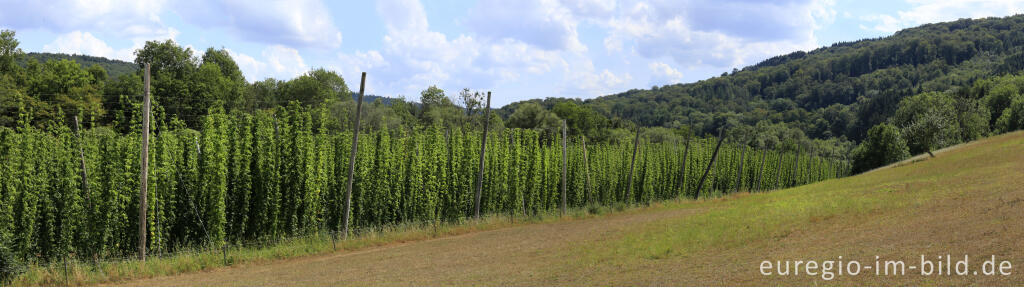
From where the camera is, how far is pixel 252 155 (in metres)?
18.4

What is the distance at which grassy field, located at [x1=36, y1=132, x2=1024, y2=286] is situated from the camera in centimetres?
934

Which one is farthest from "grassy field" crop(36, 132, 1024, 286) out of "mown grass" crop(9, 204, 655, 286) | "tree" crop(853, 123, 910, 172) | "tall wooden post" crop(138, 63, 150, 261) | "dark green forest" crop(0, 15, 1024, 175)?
"tree" crop(853, 123, 910, 172)

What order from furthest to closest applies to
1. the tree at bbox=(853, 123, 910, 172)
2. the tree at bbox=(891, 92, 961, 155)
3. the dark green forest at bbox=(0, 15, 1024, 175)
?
1. the tree at bbox=(853, 123, 910, 172)
2. the tree at bbox=(891, 92, 961, 155)
3. the dark green forest at bbox=(0, 15, 1024, 175)

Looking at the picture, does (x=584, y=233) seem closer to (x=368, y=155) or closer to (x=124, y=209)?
(x=368, y=155)

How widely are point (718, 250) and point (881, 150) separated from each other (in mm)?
91766

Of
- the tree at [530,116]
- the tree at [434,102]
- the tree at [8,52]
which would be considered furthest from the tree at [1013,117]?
the tree at [8,52]

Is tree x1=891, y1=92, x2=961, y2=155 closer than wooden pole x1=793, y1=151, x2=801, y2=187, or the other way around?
tree x1=891, y1=92, x2=961, y2=155

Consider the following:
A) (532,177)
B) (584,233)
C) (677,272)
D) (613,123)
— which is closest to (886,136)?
(613,123)

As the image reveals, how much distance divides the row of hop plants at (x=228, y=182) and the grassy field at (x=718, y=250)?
231 centimetres

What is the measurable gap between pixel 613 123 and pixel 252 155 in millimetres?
85011

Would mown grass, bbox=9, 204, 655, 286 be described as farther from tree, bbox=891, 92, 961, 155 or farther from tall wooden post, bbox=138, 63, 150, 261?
tree, bbox=891, 92, 961, 155

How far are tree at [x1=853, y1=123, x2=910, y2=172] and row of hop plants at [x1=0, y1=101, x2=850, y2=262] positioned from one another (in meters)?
75.2

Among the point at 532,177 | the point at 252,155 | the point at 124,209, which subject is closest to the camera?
the point at 124,209

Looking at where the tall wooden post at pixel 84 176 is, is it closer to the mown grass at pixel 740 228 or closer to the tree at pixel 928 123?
the mown grass at pixel 740 228
